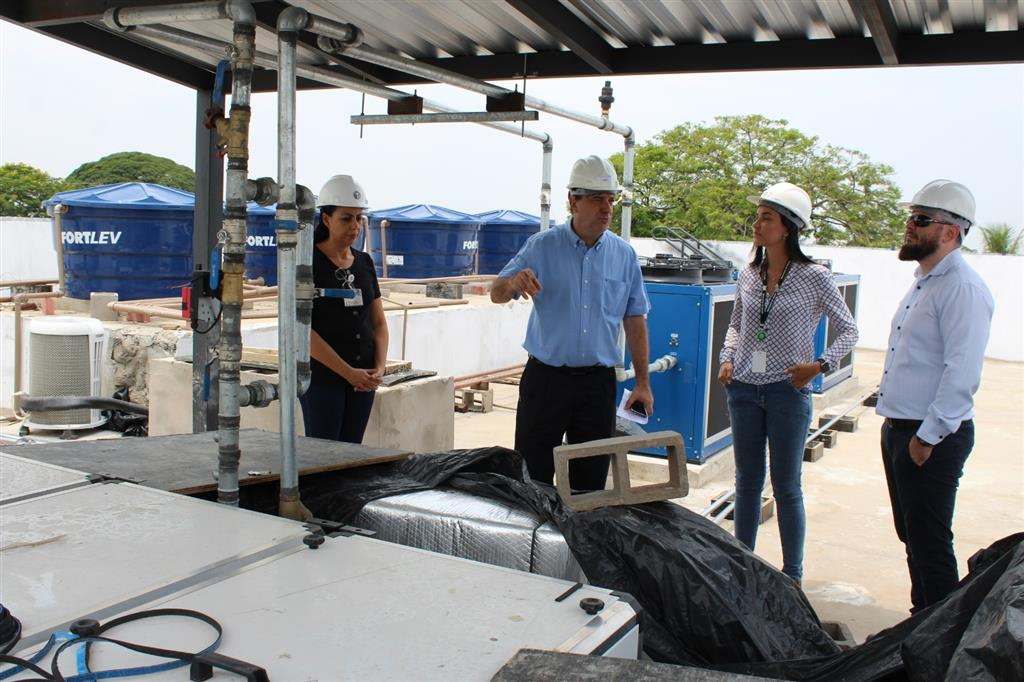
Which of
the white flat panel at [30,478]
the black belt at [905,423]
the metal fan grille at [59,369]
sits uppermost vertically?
the black belt at [905,423]

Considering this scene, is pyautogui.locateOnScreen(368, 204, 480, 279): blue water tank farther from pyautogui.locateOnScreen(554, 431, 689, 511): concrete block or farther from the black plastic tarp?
pyautogui.locateOnScreen(554, 431, 689, 511): concrete block

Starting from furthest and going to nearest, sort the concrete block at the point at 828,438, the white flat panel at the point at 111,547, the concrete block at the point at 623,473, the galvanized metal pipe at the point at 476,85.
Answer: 1. the concrete block at the point at 828,438
2. the galvanized metal pipe at the point at 476,85
3. the concrete block at the point at 623,473
4. the white flat panel at the point at 111,547

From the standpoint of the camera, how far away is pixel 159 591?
1562 millimetres

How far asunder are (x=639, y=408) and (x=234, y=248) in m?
2.43

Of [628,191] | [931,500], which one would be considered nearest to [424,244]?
[628,191]

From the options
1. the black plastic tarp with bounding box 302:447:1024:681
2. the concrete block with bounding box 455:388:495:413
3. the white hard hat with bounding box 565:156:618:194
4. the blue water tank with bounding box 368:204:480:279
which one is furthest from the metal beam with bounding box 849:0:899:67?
the blue water tank with bounding box 368:204:480:279

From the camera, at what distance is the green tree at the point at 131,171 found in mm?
32125

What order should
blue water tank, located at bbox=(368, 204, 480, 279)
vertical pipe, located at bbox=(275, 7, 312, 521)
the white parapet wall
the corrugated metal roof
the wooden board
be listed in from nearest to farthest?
vertical pipe, located at bbox=(275, 7, 312, 521)
the wooden board
the corrugated metal roof
blue water tank, located at bbox=(368, 204, 480, 279)
the white parapet wall

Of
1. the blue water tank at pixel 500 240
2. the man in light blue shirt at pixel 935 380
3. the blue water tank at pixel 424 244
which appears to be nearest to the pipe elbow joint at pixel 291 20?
the man in light blue shirt at pixel 935 380

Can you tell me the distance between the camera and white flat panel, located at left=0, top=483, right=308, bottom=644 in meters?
1.52

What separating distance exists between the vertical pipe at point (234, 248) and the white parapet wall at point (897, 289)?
15.2 meters

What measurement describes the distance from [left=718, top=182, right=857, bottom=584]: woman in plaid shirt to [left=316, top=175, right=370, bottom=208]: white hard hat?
5.63ft

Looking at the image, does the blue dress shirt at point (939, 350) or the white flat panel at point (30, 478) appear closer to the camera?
the white flat panel at point (30, 478)

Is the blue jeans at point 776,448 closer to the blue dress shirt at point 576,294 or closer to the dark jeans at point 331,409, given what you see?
the blue dress shirt at point 576,294
